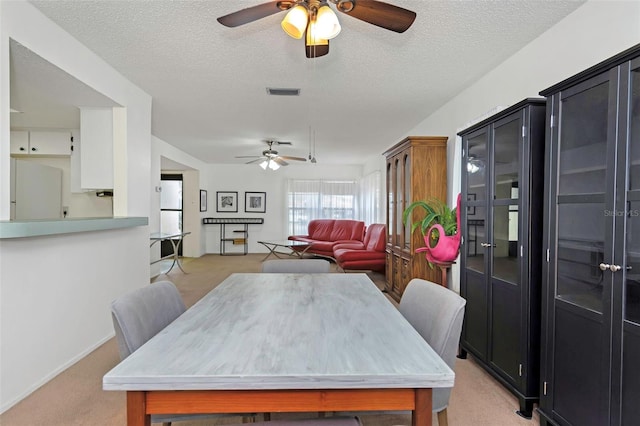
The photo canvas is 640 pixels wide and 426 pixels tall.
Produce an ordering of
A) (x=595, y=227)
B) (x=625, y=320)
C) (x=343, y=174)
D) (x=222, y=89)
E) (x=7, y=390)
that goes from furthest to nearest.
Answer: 1. (x=343, y=174)
2. (x=222, y=89)
3. (x=7, y=390)
4. (x=595, y=227)
5. (x=625, y=320)

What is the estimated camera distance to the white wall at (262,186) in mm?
8586

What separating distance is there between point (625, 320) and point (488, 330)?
1.00 metres

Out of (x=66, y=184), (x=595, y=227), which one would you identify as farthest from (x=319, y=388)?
(x=66, y=184)

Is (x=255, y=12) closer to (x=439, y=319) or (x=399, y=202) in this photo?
(x=439, y=319)

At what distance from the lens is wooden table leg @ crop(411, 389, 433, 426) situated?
2.95ft

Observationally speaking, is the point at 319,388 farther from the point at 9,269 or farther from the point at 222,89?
the point at 222,89

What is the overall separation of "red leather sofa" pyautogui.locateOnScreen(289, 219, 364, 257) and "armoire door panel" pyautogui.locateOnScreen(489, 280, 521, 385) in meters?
5.03

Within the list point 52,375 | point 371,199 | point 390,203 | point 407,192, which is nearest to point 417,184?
point 407,192

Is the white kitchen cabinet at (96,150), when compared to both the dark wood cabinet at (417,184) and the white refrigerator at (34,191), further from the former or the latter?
the dark wood cabinet at (417,184)

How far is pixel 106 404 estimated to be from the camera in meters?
1.97

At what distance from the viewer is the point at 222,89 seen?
3371 mm

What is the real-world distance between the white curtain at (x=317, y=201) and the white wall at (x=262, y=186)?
6.8 inches

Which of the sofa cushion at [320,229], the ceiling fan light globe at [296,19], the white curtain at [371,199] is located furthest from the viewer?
the sofa cushion at [320,229]

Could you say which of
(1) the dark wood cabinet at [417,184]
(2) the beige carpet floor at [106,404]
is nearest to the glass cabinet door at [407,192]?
(1) the dark wood cabinet at [417,184]
